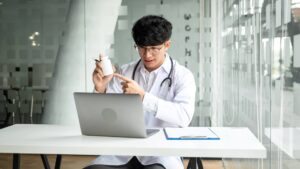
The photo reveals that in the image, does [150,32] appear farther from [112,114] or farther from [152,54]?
[112,114]

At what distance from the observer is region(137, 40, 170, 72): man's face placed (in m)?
2.47

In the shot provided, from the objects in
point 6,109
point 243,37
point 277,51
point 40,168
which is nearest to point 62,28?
point 6,109

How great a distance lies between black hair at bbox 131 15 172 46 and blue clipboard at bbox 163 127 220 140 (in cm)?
47

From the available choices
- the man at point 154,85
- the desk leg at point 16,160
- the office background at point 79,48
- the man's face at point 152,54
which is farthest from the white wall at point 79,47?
the desk leg at point 16,160

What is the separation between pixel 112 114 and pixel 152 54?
611 mm

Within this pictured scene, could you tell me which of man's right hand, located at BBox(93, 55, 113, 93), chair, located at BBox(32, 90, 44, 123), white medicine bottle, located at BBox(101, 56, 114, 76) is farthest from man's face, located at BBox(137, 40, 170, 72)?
chair, located at BBox(32, 90, 44, 123)

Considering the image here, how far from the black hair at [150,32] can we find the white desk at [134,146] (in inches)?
20.3

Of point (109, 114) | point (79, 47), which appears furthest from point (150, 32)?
point (79, 47)

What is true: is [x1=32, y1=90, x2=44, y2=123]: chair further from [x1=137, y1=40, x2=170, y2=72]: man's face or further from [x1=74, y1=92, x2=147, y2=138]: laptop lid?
[x1=74, y1=92, x2=147, y2=138]: laptop lid

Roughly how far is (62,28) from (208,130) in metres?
3.49

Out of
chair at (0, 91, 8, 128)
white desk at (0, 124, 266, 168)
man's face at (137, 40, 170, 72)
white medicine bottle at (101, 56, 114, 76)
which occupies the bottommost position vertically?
chair at (0, 91, 8, 128)

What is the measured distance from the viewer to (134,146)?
1867 mm

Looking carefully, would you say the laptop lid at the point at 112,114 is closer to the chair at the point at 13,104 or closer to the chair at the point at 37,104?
the chair at the point at 37,104

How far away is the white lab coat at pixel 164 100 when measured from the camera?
2252 millimetres
